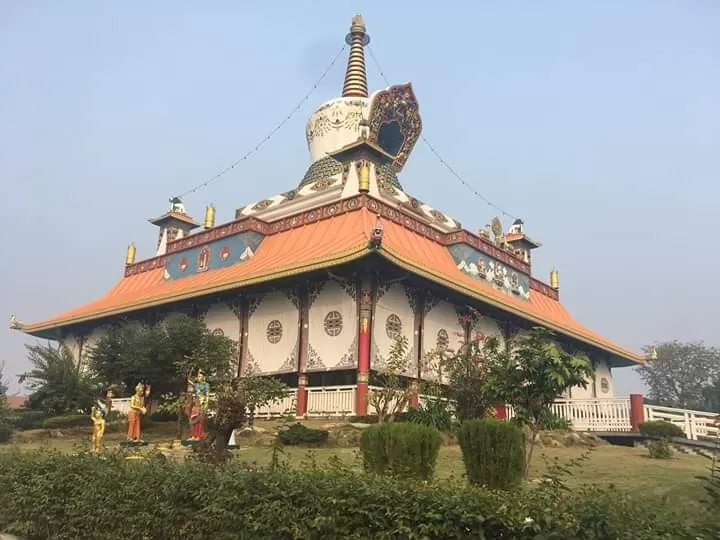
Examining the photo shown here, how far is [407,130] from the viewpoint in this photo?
33.2 meters

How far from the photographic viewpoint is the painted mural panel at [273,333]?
75.0 feet

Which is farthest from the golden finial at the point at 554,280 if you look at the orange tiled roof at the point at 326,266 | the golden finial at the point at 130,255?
the golden finial at the point at 130,255

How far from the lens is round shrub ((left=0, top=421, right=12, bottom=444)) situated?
64.2 feet

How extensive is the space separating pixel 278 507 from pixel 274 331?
57.6 ft

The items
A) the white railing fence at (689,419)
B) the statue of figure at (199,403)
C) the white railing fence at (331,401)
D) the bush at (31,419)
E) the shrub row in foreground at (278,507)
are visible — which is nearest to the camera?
the shrub row in foreground at (278,507)

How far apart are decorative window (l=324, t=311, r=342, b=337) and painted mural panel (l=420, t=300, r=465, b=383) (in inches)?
120

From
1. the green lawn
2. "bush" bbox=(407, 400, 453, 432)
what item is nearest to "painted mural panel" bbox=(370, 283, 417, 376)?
"bush" bbox=(407, 400, 453, 432)

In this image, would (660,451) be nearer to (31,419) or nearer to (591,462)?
A: (591,462)

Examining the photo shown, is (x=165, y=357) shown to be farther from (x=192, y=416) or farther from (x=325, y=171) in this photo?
(x=325, y=171)

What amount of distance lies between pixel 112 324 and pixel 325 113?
14868 millimetres

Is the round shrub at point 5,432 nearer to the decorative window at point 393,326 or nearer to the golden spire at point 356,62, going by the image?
the decorative window at point 393,326

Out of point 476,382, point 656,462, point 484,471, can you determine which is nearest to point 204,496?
point 484,471

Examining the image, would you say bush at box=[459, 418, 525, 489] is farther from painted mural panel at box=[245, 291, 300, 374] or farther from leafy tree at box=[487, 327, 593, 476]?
painted mural panel at box=[245, 291, 300, 374]

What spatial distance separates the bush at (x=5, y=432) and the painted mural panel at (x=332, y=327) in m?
9.13
